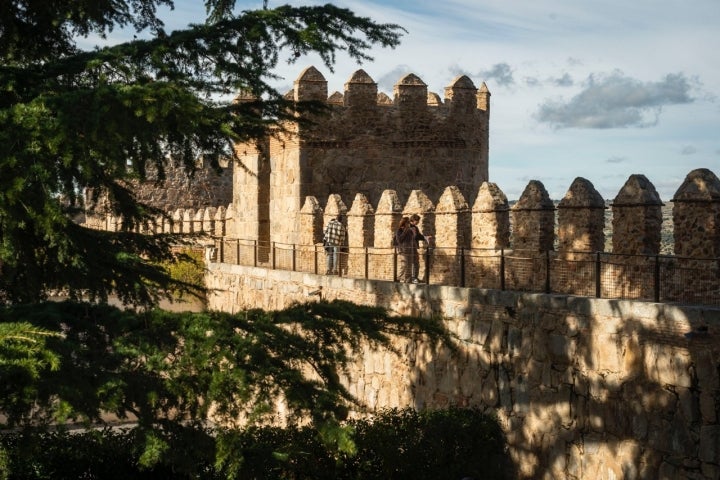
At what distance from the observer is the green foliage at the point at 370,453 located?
34.8ft

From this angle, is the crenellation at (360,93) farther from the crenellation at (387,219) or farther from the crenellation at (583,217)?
the crenellation at (583,217)

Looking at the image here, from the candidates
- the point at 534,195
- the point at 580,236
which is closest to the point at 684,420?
the point at 580,236

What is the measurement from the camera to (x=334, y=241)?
56.3 ft

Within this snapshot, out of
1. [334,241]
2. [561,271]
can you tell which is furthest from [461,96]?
[561,271]

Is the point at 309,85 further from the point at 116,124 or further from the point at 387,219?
the point at 116,124

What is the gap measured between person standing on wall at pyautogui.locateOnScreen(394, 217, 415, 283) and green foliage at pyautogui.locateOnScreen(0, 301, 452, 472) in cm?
670

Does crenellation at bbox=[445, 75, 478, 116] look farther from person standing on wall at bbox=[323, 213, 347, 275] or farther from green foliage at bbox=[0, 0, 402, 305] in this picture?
green foliage at bbox=[0, 0, 402, 305]

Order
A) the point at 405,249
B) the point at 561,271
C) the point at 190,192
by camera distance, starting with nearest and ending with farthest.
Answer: the point at 561,271
the point at 405,249
the point at 190,192

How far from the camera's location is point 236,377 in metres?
6.70

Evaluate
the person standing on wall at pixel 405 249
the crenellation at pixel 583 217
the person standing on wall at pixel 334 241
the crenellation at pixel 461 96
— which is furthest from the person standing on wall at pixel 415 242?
the crenellation at pixel 461 96

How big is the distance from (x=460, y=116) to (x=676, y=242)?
1104cm

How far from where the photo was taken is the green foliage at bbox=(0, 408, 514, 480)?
34.8 ft

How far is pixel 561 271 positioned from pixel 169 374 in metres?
6.03

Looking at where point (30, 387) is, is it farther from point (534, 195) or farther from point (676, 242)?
point (534, 195)
